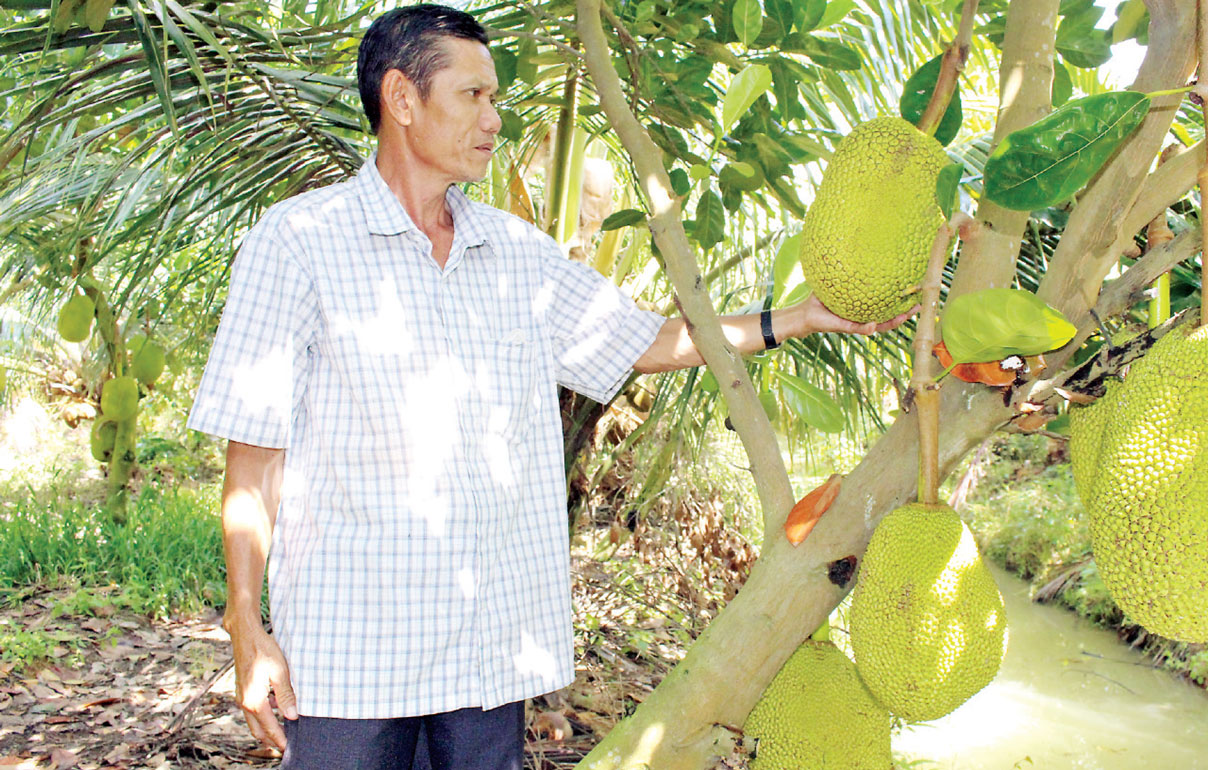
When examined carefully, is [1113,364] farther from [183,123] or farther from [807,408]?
[183,123]

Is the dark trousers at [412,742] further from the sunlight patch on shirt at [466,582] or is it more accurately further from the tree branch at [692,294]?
the tree branch at [692,294]

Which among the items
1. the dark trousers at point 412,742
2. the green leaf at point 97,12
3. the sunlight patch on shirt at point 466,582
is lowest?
the dark trousers at point 412,742

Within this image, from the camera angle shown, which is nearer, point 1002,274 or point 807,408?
point 1002,274

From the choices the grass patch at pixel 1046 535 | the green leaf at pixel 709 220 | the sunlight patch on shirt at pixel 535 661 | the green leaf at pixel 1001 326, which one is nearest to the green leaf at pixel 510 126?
the green leaf at pixel 709 220

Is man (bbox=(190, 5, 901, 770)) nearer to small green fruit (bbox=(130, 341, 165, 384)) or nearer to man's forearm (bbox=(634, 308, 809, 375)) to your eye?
man's forearm (bbox=(634, 308, 809, 375))

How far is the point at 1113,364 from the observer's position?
0.78m

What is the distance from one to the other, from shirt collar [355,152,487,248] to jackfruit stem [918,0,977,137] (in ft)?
1.84

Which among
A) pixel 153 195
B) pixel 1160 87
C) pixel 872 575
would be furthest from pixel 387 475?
pixel 153 195

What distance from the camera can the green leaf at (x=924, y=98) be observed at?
3.25 ft

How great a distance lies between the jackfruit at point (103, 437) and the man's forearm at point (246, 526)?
312cm

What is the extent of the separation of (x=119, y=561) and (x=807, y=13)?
3584mm

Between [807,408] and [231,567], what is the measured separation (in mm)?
676

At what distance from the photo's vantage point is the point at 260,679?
107cm

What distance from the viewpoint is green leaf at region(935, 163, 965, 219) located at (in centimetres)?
78
